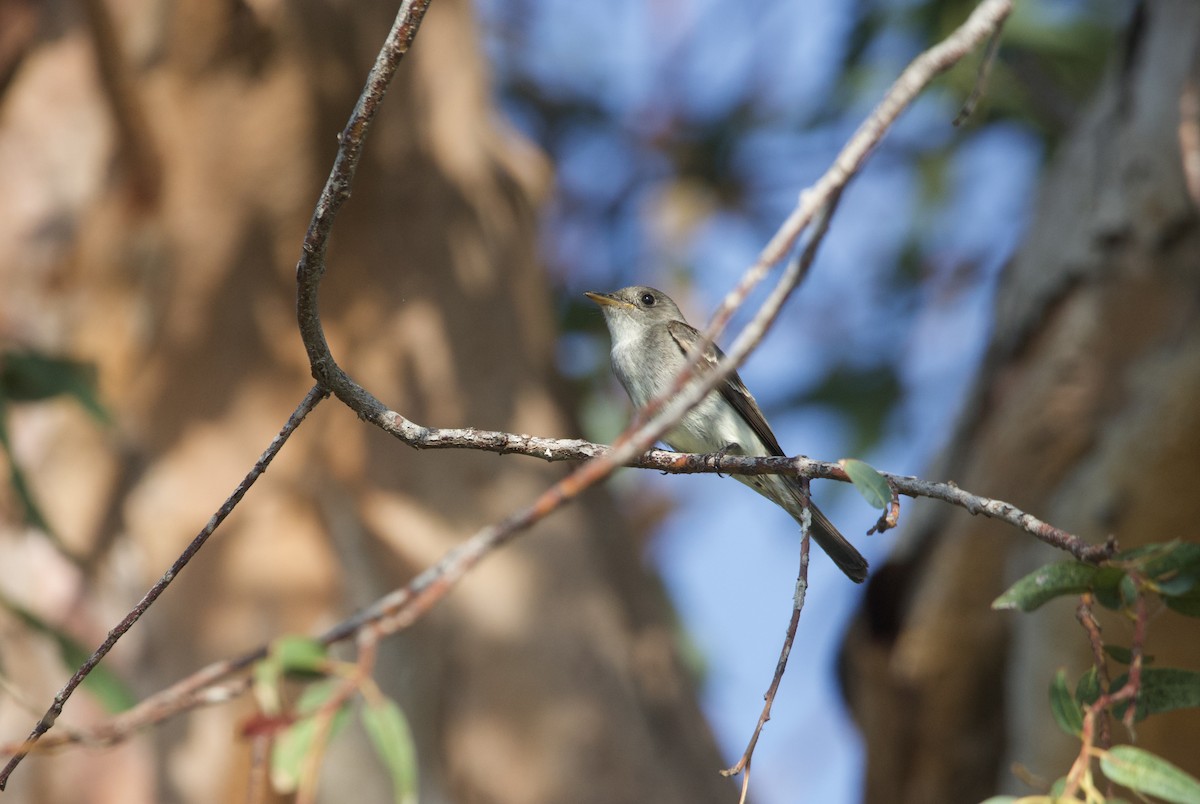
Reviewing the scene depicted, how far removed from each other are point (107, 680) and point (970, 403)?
11.9ft

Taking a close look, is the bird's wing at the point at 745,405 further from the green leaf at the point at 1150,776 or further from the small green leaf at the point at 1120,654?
the green leaf at the point at 1150,776

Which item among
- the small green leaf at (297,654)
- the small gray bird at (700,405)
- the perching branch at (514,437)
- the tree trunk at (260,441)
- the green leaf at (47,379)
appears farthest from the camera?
the tree trunk at (260,441)

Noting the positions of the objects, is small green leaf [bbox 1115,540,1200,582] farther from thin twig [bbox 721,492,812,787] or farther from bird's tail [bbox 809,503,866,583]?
bird's tail [bbox 809,503,866,583]

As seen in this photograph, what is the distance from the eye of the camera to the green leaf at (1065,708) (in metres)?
2.24

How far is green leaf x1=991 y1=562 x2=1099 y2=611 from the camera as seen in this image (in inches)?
88.7

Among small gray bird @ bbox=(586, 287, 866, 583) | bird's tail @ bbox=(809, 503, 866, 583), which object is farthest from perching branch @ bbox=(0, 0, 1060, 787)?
small gray bird @ bbox=(586, 287, 866, 583)

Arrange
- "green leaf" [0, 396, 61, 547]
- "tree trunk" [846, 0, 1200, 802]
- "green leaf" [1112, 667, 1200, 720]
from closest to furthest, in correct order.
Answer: "green leaf" [1112, 667, 1200, 720] < "green leaf" [0, 396, 61, 547] < "tree trunk" [846, 0, 1200, 802]

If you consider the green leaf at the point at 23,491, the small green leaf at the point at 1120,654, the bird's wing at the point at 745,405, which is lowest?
the small green leaf at the point at 1120,654

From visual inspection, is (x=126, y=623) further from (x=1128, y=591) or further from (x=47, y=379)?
(x=47, y=379)

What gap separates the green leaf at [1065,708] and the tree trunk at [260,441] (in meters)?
3.13

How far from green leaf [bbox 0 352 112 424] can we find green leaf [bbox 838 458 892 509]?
3.33 metres

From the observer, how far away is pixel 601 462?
1559mm

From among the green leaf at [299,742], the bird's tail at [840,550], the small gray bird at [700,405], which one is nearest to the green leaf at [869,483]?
the green leaf at [299,742]

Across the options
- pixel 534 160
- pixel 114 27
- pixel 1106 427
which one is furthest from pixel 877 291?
pixel 114 27
